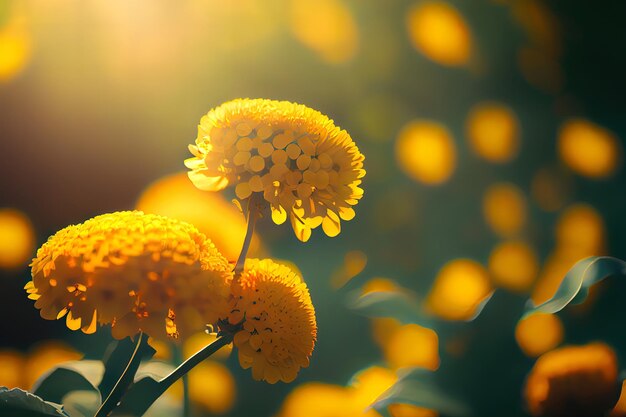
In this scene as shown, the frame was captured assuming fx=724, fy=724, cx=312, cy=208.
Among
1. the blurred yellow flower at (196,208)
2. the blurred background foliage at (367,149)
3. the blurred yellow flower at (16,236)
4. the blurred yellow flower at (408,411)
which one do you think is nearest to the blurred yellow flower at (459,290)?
the blurred background foliage at (367,149)

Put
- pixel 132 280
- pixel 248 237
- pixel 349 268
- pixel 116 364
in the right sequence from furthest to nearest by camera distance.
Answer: pixel 349 268 < pixel 116 364 < pixel 248 237 < pixel 132 280

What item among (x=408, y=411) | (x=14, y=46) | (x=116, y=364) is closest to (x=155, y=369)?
(x=116, y=364)

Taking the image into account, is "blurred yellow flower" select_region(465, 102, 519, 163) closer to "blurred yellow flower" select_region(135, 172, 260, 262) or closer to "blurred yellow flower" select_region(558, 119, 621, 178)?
Result: "blurred yellow flower" select_region(558, 119, 621, 178)

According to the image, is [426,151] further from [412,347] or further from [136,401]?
[136,401]

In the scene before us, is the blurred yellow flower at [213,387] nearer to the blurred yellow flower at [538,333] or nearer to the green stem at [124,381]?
the green stem at [124,381]

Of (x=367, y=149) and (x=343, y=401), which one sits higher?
(x=367, y=149)

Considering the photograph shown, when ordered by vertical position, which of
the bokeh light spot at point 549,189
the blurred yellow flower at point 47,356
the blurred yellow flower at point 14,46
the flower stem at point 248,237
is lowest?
the blurred yellow flower at point 47,356

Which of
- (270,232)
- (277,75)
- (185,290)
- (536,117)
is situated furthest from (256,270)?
(536,117)
